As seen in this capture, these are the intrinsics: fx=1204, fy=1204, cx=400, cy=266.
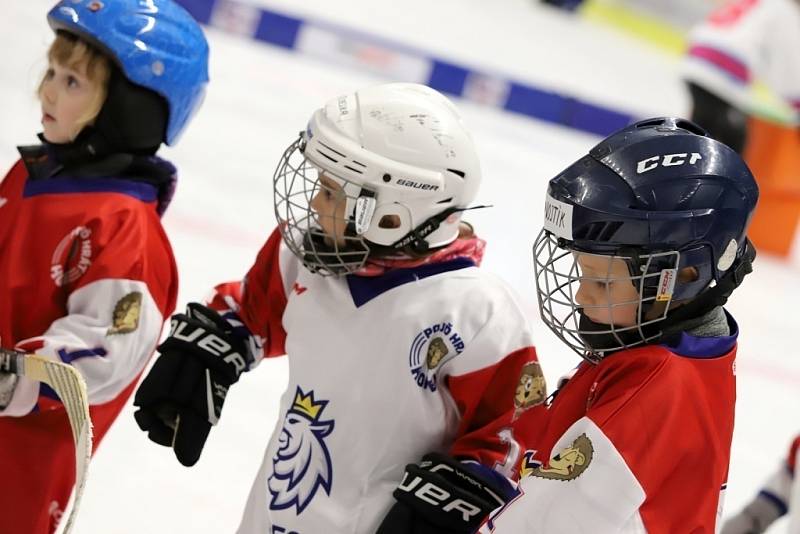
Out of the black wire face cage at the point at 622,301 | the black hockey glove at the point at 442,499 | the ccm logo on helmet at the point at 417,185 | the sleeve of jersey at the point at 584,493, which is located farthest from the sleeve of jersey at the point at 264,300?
the sleeve of jersey at the point at 584,493

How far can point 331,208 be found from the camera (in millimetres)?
1823

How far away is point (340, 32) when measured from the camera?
7129 mm

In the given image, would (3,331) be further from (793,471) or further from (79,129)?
(793,471)

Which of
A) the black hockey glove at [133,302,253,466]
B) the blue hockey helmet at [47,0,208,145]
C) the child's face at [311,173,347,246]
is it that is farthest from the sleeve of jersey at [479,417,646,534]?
the blue hockey helmet at [47,0,208,145]

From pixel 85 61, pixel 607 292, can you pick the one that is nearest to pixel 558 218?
pixel 607 292

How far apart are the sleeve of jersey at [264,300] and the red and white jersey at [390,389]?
159 mm

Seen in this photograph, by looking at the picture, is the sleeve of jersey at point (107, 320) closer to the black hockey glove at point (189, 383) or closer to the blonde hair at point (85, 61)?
the black hockey glove at point (189, 383)

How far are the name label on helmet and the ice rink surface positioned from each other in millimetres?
1176

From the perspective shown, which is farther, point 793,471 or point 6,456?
point 793,471

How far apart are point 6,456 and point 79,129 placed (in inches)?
21.8

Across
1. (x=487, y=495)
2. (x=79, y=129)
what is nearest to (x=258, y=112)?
(x=79, y=129)

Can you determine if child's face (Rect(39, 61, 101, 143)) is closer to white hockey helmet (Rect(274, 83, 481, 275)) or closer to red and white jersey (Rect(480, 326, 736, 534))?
white hockey helmet (Rect(274, 83, 481, 275))

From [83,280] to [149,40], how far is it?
0.43 meters

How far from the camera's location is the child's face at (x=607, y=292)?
1.52 meters
